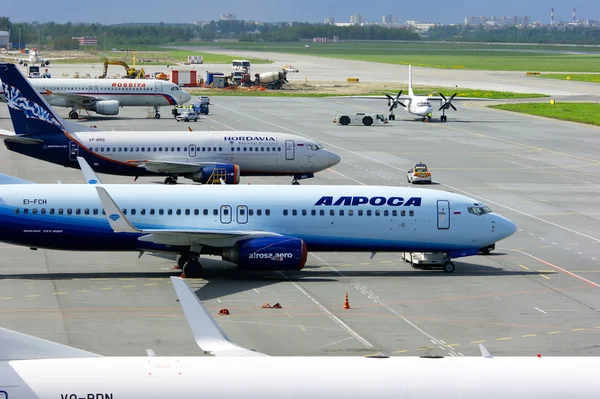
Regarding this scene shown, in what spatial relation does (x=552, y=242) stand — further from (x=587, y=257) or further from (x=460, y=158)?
Result: (x=460, y=158)

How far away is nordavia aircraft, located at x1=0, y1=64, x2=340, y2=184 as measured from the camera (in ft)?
212

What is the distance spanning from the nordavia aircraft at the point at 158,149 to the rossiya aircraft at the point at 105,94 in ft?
169

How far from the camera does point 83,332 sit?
113 feet

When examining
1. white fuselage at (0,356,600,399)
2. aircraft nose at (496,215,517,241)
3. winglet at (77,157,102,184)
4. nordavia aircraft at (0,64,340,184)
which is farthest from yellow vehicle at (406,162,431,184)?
white fuselage at (0,356,600,399)

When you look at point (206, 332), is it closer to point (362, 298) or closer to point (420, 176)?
point (362, 298)

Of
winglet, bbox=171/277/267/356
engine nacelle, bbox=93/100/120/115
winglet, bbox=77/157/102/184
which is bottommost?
engine nacelle, bbox=93/100/120/115

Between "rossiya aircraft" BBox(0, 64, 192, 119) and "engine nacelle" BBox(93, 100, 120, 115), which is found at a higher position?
"rossiya aircraft" BBox(0, 64, 192, 119)

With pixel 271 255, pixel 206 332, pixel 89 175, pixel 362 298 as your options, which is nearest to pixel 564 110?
pixel 89 175

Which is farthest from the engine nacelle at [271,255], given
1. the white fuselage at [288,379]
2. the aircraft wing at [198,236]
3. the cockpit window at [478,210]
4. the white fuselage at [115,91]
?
the white fuselage at [115,91]

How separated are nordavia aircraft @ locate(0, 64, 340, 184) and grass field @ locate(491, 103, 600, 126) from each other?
59567 mm

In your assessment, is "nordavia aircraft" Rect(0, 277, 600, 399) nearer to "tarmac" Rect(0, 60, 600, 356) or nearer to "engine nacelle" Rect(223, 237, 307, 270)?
"tarmac" Rect(0, 60, 600, 356)

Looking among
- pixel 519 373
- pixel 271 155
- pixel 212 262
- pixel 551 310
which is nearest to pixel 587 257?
pixel 551 310

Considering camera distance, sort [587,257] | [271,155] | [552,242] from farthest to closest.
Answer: [271,155] → [552,242] → [587,257]

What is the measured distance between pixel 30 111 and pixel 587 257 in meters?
35.9
